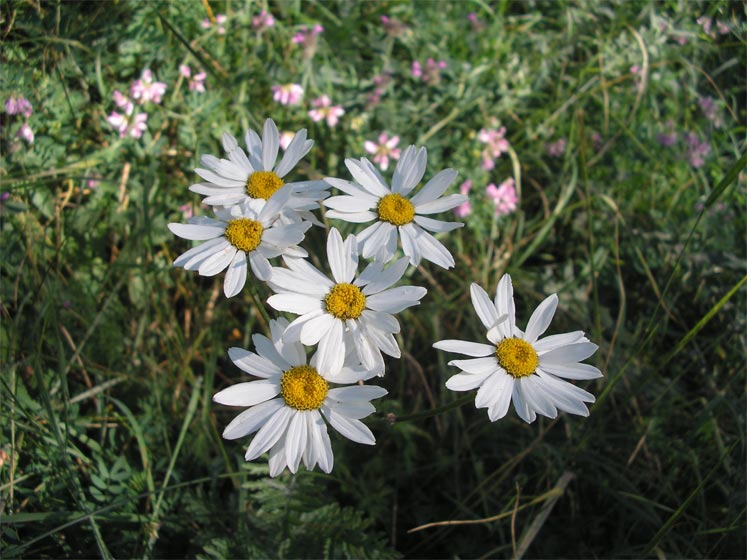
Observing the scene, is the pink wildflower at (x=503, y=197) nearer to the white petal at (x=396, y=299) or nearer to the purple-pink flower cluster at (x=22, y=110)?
the white petal at (x=396, y=299)

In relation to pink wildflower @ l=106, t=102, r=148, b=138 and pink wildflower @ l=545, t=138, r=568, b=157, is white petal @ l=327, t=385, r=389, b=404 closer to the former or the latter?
pink wildflower @ l=106, t=102, r=148, b=138

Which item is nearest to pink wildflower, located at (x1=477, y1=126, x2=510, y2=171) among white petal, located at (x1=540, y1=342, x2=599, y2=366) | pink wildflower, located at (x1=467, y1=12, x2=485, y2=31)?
pink wildflower, located at (x1=467, y1=12, x2=485, y2=31)

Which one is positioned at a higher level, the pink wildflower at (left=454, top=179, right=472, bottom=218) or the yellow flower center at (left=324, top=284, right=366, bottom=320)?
the yellow flower center at (left=324, top=284, right=366, bottom=320)

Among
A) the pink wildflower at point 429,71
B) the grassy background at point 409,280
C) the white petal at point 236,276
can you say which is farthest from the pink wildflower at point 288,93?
the white petal at point 236,276

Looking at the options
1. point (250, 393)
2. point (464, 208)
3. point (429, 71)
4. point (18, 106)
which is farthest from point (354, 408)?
point (429, 71)

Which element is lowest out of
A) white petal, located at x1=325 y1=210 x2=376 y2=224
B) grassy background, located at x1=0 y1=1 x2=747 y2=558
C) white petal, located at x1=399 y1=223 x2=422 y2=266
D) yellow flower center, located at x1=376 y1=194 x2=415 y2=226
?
grassy background, located at x1=0 y1=1 x2=747 y2=558

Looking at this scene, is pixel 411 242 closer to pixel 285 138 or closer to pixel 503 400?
pixel 503 400
